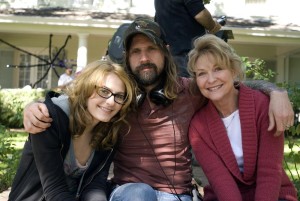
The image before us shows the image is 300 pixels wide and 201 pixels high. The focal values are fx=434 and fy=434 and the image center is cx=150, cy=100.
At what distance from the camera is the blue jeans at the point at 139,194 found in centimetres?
255

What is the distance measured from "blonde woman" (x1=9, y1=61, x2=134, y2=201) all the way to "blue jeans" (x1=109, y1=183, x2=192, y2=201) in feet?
0.32

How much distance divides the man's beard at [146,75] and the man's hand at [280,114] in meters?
0.79

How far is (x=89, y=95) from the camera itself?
2576 mm

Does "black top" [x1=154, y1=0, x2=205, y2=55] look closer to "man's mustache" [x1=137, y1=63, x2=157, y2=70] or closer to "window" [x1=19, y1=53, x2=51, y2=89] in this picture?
"man's mustache" [x1=137, y1=63, x2=157, y2=70]

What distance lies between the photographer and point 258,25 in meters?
14.0

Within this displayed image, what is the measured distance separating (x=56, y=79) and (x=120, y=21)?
3.66 m

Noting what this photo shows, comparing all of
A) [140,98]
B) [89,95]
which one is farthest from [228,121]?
[89,95]

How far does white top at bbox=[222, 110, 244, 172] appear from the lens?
2673 mm

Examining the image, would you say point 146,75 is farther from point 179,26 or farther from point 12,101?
point 12,101

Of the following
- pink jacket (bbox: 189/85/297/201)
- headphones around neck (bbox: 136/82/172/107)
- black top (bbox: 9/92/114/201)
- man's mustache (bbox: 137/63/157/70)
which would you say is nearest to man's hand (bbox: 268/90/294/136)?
pink jacket (bbox: 189/85/297/201)

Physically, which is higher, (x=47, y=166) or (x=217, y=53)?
(x=217, y=53)

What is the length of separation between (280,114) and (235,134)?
1.04 ft

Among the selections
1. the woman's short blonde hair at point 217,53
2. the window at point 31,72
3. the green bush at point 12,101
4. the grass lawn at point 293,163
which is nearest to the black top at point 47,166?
the woman's short blonde hair at point 217,53

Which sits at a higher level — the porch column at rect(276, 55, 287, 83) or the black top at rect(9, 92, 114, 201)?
the black top at rect(9, 92, 114, 201)
